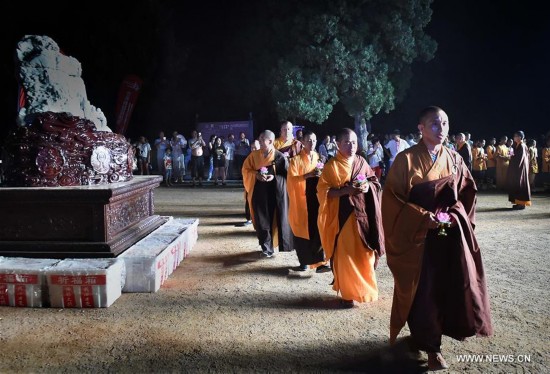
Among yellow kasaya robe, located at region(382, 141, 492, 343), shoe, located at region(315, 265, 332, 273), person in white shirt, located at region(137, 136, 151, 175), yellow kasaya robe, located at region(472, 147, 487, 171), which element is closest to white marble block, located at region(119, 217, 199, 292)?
shoe, located at region(315, 265, 332, 273)

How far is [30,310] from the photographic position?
14.4 feet

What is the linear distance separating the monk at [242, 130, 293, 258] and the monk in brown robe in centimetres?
301

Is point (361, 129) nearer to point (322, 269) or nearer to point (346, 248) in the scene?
point (322, 269)

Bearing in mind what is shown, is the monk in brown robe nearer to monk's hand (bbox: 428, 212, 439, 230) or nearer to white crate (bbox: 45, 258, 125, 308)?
monk's hand (bbox: 428, 212, 439, 230)

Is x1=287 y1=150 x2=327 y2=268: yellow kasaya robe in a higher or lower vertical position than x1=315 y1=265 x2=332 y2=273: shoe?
higher

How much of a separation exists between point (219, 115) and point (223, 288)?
64.4 ft

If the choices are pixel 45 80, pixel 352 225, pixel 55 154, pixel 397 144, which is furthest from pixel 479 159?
pixel 55 154

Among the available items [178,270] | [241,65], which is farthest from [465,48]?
[178,270]

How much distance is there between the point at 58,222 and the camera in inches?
188

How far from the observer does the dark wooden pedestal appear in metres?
4.66

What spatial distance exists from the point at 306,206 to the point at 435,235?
8.51 ft

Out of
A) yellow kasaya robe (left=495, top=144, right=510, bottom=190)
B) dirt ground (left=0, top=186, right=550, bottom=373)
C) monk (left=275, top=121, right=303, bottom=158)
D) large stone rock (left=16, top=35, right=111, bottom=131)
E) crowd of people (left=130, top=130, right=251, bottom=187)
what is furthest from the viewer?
crowd of people (left=130, top=130, right=251, bottom=187)

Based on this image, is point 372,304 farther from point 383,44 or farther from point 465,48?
point 465,48

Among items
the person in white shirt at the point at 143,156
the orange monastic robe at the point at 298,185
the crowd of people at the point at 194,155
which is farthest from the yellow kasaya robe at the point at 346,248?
the person in white shirt at the point at 143,156
